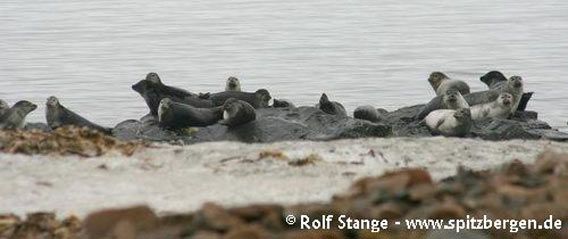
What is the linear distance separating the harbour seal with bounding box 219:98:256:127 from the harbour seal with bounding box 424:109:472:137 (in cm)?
218

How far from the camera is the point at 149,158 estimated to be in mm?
9133

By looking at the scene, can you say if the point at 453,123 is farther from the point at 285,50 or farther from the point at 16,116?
the point at 285,50

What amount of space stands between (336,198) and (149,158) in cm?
241

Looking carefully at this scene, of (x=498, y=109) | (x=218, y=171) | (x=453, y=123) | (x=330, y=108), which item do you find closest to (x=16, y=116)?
(x=330, y=108)

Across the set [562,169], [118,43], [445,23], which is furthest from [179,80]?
[562,169]

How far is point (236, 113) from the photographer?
1509cm

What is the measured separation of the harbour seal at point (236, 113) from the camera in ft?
49.5

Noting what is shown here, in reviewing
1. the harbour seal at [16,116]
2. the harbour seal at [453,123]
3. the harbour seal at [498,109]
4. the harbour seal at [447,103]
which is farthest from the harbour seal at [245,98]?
the harbour seal at [498,109]

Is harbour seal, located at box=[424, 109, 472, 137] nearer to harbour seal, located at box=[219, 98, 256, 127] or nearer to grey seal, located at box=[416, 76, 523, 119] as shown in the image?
grey seal, located at box=[416, 76, 523, 119]

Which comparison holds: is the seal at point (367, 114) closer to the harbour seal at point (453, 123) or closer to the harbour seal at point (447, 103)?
the harbour seal at point (447, 103)

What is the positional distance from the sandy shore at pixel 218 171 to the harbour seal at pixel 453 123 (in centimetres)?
457

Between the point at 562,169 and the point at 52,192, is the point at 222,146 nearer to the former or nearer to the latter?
the point at 52,192

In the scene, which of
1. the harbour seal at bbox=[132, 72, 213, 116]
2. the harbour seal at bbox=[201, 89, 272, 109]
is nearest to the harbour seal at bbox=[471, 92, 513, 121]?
the harbour seal at bbox=[201, 89, 272, 109]

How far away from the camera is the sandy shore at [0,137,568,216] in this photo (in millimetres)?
7734
